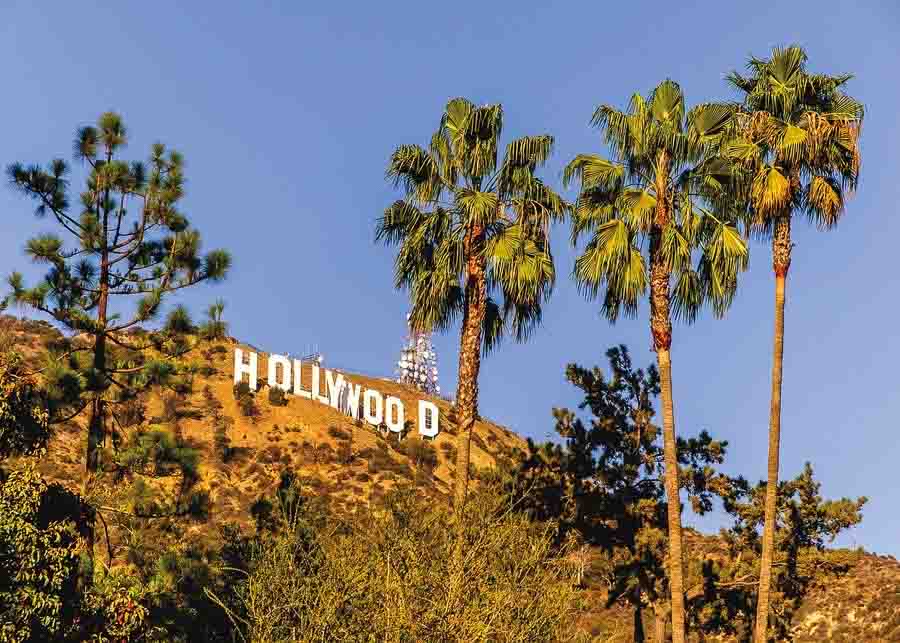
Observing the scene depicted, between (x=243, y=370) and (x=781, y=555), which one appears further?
(x=243, y=370)

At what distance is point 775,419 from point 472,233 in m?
7.95

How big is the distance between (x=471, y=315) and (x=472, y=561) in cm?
700

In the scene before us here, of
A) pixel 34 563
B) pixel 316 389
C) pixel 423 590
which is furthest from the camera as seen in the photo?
pixel 316 389

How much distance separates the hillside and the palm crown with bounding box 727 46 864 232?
31.0 meters

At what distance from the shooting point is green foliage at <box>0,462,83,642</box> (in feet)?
65.5

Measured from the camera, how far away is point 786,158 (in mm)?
28266

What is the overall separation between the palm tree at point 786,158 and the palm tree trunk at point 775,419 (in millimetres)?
22

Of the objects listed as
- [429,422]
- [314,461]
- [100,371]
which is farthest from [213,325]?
[429,422]

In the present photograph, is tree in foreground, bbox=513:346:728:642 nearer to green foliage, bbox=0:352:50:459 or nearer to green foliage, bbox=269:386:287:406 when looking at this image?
green foliage, bbox=0:352:50:459

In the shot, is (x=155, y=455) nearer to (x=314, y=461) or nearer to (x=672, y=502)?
(x=672, y=502)

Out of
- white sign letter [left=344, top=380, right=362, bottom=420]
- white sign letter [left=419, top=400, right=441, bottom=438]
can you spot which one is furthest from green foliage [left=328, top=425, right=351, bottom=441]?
white sign letter [left=419, top=400, right=441, bottom=438]

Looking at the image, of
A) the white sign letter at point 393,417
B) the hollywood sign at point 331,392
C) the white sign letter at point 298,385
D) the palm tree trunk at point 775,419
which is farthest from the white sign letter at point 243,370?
the palm tree trunk at point 775,419

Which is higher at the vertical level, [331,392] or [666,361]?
[331,392]

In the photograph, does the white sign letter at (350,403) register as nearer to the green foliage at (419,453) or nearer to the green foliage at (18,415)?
the green foliage at (419,453)
